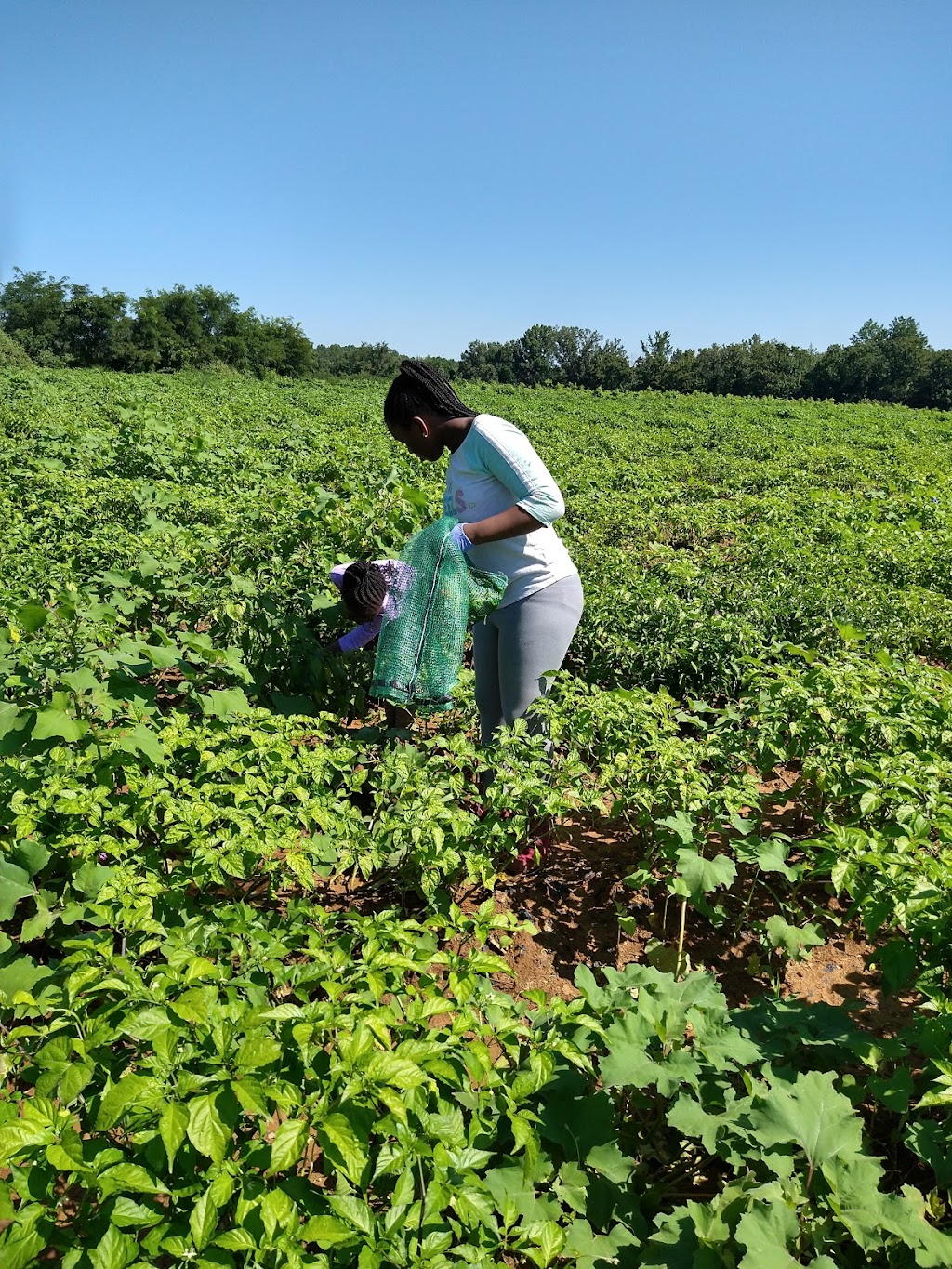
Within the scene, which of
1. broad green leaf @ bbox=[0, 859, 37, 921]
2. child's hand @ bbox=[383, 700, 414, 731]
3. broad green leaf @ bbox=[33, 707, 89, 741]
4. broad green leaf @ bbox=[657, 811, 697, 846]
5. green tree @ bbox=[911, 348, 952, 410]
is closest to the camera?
broad green leaf @ bbox=[0, 859, 37, 921]

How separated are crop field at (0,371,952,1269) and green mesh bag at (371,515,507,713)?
0.27 m

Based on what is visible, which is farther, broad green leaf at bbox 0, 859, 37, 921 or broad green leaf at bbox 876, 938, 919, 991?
broad green leaf at bbox 0, 859, 37, 921

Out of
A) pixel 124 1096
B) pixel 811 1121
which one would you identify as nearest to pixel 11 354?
pixel 124 1096

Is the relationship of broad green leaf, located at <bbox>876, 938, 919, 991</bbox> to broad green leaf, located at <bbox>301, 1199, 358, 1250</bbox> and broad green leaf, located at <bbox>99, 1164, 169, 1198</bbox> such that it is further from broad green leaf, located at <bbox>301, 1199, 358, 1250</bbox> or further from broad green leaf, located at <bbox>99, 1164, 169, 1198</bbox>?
broad green leaf, located at <bbox>99, 1164, 169, 1198</bbox>

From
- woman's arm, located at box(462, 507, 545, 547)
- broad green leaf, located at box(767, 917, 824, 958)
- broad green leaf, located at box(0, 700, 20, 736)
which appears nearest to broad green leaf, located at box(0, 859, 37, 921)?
broad green leaf, located at box(0, 700, 20, 736)

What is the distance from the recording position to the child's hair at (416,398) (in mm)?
2668

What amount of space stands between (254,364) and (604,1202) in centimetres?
6677

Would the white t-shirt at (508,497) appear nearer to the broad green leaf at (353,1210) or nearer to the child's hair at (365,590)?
the child's hair at (365,590)

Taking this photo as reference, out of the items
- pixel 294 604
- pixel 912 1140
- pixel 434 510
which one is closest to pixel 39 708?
pixel 294 604

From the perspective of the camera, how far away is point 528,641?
9.39 feet

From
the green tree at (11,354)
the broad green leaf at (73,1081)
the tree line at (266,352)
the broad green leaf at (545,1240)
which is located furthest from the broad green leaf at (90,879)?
the tree line at (266,352)

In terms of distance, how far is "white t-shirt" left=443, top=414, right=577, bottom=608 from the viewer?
2.56 m

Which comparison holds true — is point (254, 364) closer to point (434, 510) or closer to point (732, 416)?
point (732, 416)

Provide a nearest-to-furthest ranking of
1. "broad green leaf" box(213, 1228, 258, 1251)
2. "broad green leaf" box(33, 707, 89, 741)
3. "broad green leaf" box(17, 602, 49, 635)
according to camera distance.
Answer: "broad green leaf" box(213, 1228, 258, 1251) < "broad green leaf" box(33, 707, 89, 741) < "broad green leaf" box(17, 602, 49, 635)
